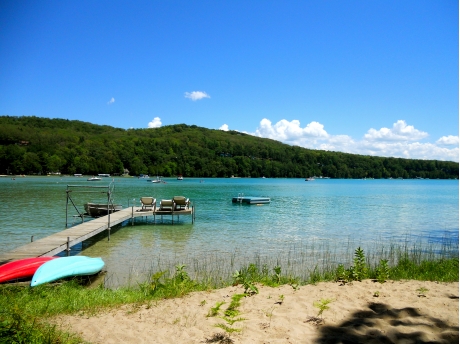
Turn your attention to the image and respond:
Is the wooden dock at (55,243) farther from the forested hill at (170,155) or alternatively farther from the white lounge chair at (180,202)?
the forested hill at (170,155)

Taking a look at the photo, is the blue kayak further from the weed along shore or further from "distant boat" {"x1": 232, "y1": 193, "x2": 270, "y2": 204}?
"distant boat" {"x1": 232, "y1": 193, "x2": 270, "y2": 204}

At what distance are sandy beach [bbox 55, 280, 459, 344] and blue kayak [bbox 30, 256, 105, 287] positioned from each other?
2.88 meters

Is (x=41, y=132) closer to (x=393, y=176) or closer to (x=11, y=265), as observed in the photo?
(x=11, y=265)

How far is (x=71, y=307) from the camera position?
5664mm

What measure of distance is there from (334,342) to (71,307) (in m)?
3.96

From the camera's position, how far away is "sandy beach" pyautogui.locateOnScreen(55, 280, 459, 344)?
4473 millimetres

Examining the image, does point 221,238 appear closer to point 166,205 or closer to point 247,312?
point 166,205

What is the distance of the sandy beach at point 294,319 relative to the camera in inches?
176

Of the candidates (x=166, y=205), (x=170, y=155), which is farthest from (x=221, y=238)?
(x=170, y=155)

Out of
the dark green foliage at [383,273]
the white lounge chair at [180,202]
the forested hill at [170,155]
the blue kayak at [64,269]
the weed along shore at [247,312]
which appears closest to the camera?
the weed along shore at [247,312]

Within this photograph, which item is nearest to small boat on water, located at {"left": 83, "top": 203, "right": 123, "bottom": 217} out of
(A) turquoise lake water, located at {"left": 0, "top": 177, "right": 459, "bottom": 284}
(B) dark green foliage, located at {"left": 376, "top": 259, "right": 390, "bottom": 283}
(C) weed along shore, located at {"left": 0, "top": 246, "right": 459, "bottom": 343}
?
(A) turquoise lake water, located at {"left": 0, "top": 177, "right": 459, "bottom": 284}


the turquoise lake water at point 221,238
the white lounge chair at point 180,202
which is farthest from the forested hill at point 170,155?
the white lounge chair at point 180,202

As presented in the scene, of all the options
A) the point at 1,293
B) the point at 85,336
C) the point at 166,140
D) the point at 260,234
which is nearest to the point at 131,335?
the point at 85,336

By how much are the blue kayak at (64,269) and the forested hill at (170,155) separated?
11206 cm
